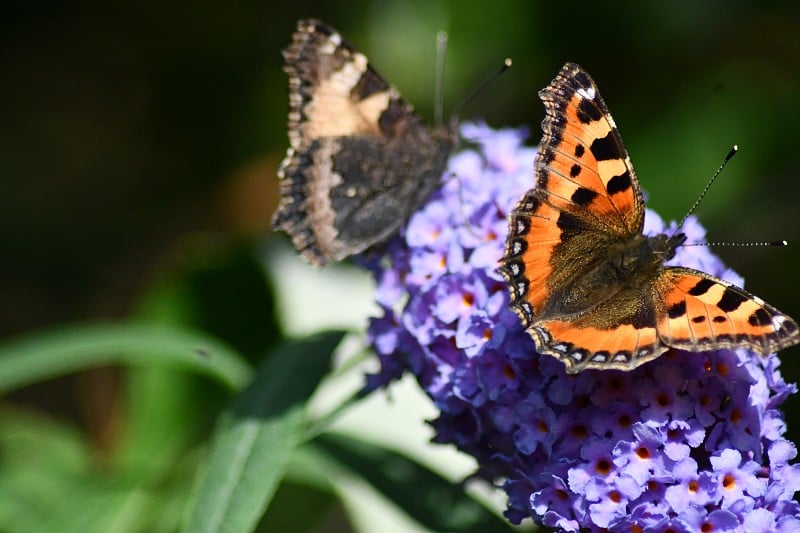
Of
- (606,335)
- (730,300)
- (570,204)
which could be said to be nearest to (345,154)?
(570,204)

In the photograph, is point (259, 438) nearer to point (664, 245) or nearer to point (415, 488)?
point (415, 488)

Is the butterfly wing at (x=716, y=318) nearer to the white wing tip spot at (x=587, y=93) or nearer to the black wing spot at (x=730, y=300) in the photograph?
the black wing spot at (x=730, y=300)

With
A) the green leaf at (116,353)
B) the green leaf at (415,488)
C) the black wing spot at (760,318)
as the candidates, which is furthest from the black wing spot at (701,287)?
the green leaf at (116,353)

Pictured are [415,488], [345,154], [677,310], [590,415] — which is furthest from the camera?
[345,154]

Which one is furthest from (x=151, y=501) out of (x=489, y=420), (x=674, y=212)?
(x=674, y=212)

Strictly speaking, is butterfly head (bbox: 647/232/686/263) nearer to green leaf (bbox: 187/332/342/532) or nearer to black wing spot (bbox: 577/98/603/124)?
black wing spot (bbox: 577/98/603/124)

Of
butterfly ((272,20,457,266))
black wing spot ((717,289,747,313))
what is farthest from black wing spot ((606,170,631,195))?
butterfly ((272,20,457,266))

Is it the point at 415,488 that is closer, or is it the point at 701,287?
the point at 701,287

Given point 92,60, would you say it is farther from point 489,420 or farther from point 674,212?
point 489,420
